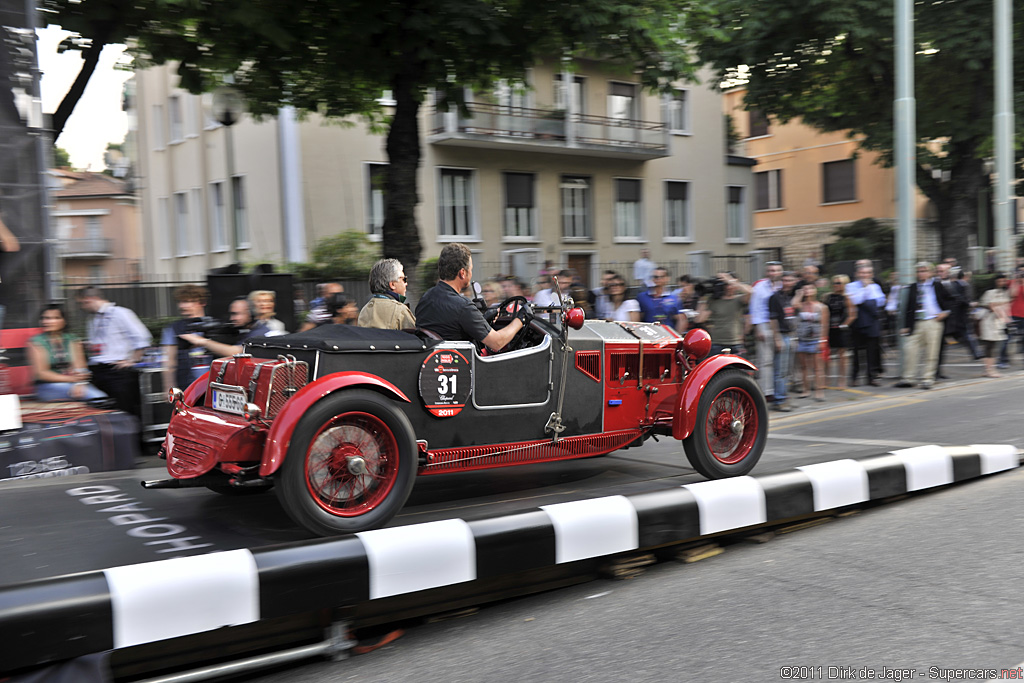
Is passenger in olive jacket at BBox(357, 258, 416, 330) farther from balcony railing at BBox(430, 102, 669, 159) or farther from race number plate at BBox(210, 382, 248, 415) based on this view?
balcony railing at BBox(430, 102, 669, 159)

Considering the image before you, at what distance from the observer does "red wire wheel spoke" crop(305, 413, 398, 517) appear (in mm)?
4406

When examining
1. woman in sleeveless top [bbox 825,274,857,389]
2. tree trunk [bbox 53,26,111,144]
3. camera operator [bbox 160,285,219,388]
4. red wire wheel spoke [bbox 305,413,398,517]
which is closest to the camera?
red wire wheel spoke [bbox 305,413,398,517]

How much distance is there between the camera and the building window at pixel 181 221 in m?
27.5

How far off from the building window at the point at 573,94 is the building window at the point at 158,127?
12.4m

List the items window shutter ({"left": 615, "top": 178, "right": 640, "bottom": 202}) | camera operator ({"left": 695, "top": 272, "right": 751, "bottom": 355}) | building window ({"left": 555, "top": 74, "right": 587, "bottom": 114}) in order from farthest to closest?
window shutter ({"left": 615, "top": 178, "right": 640, "bottom": 202}) → building window ({"left": 555, "top": 74, "right": 587, "bottom": 114}) → camera operator ({"left": 695, "top": 272, "right": 751, "bottom": 355})

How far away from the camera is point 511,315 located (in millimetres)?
→ 5734

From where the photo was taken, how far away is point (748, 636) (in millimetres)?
3896

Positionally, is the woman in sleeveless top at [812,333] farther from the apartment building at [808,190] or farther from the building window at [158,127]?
the apartment building at [808,190]

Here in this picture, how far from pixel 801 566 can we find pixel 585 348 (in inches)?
71.9

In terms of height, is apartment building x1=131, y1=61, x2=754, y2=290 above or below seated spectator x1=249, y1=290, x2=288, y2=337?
above

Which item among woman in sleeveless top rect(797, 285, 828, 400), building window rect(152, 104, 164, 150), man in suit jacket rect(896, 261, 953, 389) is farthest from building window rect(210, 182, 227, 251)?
man in suit jacket rect(896, 261, 953, 389)

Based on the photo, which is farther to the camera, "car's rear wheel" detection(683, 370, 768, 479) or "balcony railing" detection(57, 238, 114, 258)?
"balcony railing" detection(57, 238, 114, 258)

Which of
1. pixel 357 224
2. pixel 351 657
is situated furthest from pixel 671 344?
pixel 357 224

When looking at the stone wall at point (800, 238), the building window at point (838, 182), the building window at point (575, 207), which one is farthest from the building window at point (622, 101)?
the building window at point (838, 182)
